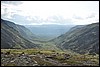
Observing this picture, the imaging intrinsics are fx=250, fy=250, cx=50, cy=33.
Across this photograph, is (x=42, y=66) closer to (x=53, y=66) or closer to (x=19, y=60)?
(x=53, y=66)

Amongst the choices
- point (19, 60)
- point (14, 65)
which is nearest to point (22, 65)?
point (14, 65)

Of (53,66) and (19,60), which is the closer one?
(53,66)

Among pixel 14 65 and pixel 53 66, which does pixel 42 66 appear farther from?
pixel 14 65

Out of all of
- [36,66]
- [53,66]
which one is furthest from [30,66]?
[53,66]

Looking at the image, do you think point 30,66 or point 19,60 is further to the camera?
point 19,60

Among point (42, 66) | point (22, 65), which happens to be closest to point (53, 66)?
point (42, 66)

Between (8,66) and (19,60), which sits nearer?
(8,66)
